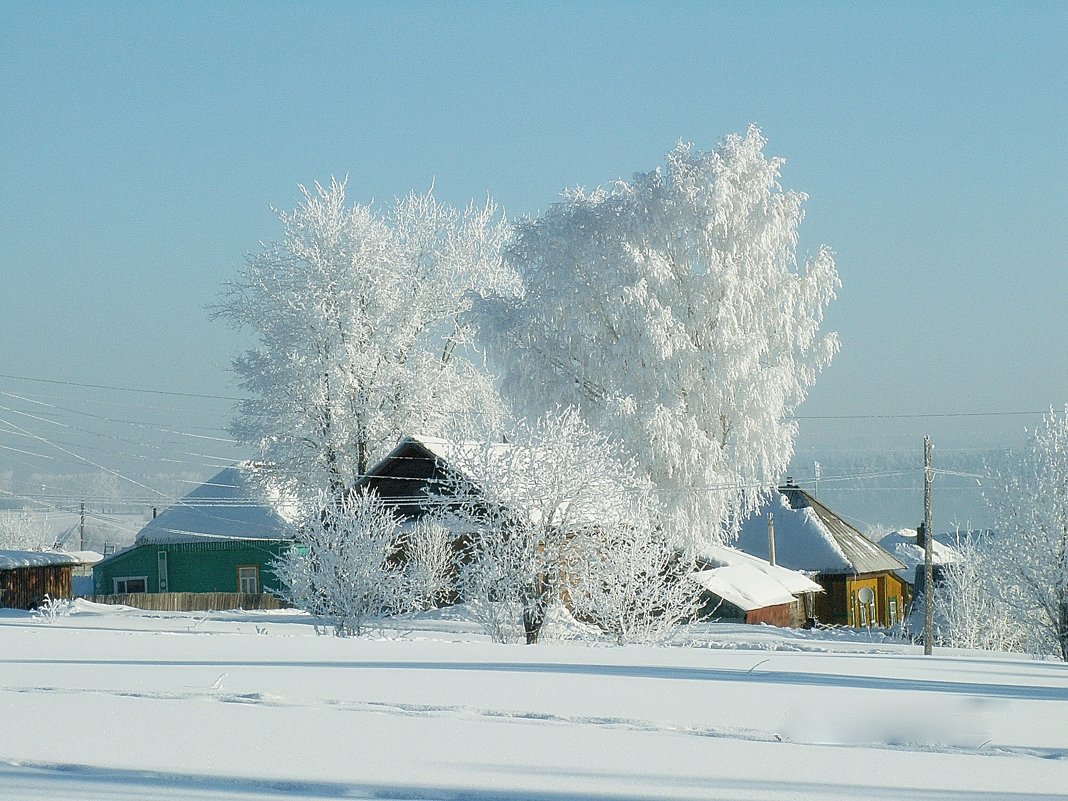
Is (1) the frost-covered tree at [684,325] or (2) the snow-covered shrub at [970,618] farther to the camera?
(2) the snow-covered shrub at [970,618]

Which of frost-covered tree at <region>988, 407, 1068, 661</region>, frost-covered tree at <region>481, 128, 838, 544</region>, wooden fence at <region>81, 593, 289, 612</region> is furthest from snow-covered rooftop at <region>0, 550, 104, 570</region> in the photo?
frost-covered tree at <region>988, 407, 1068, 661</region>

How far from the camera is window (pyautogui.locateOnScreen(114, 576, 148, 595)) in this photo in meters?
49.2

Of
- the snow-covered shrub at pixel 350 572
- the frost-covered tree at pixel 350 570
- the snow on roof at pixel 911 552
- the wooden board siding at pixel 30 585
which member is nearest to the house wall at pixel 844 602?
the snow on roof at pixel 911 552

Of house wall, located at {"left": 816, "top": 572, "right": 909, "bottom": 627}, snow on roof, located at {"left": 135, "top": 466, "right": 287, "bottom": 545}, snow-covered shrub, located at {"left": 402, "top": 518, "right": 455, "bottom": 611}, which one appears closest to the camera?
snow-covered shrub, located at {"left": 402, "top": 518, "right": 455, "bottom": 611}

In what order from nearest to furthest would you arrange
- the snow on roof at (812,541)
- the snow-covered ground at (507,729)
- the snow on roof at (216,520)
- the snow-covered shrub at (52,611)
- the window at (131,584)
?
the snow-covered ground at (507,729) → the snow-covered shrub at (52,611) → the snow on roof at (216,520) → the window at (131,584) → the snow on roof at (812,541)

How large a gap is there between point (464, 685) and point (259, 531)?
3915 centimetres

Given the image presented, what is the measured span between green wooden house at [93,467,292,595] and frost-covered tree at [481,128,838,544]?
18.5 meters

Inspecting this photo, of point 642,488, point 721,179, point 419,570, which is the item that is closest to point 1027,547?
point 642,488

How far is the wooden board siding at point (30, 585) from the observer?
44.1 metres

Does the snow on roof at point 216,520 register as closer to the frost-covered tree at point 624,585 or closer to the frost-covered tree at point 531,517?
the frost-covered tree at point 531,517

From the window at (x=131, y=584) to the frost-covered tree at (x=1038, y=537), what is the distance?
1363 inches

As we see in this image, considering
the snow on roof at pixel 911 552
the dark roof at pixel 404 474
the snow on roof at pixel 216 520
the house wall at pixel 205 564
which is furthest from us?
the snow on roof at pixel 911 552

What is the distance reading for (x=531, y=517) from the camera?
22.3 m

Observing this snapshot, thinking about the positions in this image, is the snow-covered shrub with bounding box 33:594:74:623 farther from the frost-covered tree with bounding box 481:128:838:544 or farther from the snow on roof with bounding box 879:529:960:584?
the snow on roof with bounding box 879:529:960:584
